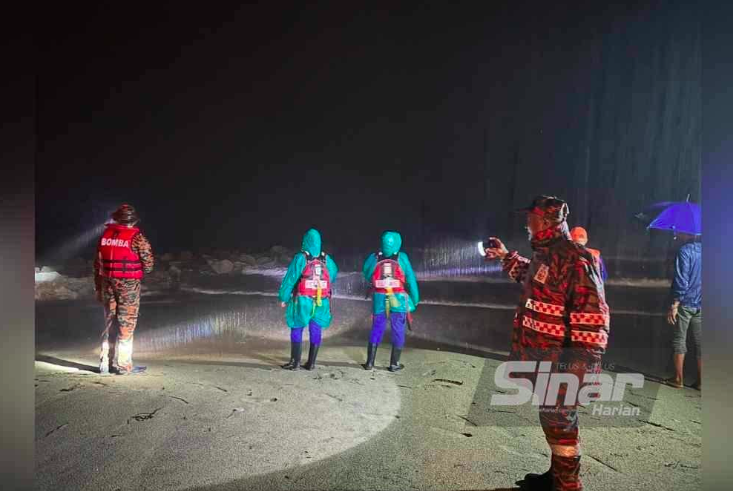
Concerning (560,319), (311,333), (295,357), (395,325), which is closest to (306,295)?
(311,333)

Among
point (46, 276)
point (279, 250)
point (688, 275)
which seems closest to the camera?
point (688, 275)

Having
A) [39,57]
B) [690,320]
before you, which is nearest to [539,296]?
[690,320]

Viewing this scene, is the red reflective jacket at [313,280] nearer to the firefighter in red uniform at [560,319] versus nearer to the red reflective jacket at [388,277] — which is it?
the red reflective jacket at [388,277]

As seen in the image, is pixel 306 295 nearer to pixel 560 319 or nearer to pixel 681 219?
pixel 560 319

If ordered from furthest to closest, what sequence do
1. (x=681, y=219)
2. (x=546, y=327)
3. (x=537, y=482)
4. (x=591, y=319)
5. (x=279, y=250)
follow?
1. (x=279, y=250)
2. (x=681, y=219)
3. (x=537, y=482)
4. (x=546, y=327)
5. (x=591, y=319)

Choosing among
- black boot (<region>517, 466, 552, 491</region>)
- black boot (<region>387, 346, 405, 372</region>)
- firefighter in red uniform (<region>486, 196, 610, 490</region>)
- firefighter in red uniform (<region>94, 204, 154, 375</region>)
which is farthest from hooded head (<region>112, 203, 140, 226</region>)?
black boot (<region>517, 466, 552, 491</region>)

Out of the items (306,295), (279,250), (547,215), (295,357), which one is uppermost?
(547,215)

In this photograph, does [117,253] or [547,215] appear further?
[117,253]

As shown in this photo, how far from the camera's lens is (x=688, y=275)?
3988 millimetres

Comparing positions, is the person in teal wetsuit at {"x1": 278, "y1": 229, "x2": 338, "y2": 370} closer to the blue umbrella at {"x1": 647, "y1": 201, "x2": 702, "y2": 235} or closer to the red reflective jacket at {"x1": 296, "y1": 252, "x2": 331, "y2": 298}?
the red reflective jacket at {"x1": 296, "y1": 252, "x2": 331, "y2": 298}

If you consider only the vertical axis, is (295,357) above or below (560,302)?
below

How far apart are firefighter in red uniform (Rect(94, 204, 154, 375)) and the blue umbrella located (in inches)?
208

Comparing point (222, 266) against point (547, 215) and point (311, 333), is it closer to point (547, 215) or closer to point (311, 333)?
point (311, 333)

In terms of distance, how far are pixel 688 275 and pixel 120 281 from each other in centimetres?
547
